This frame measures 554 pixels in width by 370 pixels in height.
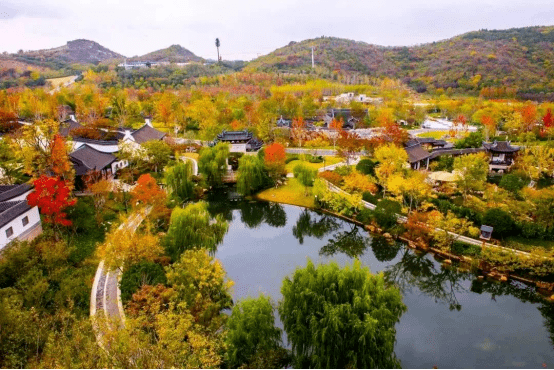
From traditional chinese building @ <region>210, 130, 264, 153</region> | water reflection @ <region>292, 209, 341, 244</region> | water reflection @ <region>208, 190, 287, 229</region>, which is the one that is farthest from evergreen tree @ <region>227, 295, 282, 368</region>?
traditional chinese building @ <region>210, 130, 264, 153</region>

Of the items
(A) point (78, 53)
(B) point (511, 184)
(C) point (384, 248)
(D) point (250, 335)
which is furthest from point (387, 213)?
(A) point (78, 53)

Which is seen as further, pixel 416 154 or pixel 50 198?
pixel 416 154

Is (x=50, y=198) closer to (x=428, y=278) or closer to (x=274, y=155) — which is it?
(x=274, y=155)

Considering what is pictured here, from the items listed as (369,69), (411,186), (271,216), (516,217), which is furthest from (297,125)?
(369,69)

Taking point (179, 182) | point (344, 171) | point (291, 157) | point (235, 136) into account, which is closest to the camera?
point (179, 182)

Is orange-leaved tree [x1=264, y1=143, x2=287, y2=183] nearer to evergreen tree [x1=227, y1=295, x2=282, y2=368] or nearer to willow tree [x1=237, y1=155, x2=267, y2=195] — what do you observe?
willow tree [x1=237, y1=155, x2=267, y2=195]

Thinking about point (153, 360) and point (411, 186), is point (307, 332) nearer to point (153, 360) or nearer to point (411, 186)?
point (153, 360)

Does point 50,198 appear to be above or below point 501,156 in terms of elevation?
above
